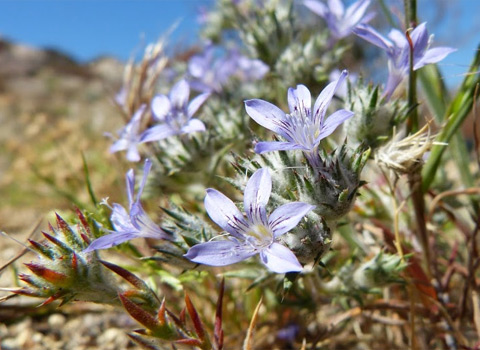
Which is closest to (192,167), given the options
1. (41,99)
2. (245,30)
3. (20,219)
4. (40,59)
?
(245,30)

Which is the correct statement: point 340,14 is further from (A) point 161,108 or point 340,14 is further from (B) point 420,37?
(A) point 161,108

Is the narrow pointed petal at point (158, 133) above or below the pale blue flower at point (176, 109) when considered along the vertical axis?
below

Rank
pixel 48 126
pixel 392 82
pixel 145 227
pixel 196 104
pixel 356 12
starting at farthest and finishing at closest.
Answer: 1. pixel 48 126
2. pixel 356 12
3. pixel 196 104
4. pixel 392 82
5. pixel 145 227

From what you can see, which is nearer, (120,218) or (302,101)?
(302,101)

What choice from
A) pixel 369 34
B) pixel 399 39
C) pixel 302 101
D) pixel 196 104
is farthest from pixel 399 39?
pixel 196 104

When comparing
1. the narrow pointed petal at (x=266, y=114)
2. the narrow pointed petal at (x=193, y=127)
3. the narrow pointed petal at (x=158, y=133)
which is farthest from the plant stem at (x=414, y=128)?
the narrow pointed petal at (x=158, y=133)

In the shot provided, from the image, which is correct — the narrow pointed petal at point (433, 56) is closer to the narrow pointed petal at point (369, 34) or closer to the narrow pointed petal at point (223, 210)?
the narrow pointed petal at point (369, 34)

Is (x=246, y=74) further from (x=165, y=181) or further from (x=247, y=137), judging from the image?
(x=165, y=181)

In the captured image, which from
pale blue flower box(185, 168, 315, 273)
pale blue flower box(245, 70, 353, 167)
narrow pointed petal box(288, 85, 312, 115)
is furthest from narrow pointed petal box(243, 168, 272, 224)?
narrow pointed petal box(288, 85, 312, 115)
